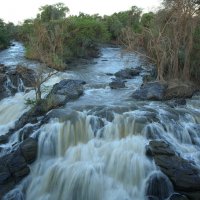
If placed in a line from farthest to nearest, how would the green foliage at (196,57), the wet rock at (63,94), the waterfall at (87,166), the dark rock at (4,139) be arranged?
1. the green foliage at (196,57)
2. the wet rock at (63,94)
3. the dark rock at (4,139)
4. the waterfall at (87,166)

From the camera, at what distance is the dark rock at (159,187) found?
11.3 m

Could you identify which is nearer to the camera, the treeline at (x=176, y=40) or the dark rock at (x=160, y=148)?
the dark rock at (x=160, y=148)

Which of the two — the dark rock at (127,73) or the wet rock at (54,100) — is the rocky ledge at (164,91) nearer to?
the wet rock at (54,100)

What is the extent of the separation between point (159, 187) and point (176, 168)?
31.0 inches

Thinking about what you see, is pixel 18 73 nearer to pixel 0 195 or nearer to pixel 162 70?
pixel 162 70

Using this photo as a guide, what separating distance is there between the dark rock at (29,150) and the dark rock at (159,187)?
13.3 feet

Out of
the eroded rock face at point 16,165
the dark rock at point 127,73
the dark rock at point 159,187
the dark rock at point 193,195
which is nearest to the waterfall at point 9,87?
the eroded rock face at point 16,165

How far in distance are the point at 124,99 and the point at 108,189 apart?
7328mm

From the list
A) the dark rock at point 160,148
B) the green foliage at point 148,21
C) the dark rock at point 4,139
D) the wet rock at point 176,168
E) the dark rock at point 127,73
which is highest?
the green foliage at point 148,21

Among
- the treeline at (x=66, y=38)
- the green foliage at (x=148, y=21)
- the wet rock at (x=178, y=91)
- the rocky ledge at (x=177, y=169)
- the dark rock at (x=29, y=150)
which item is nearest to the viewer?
the rocky ledge at (x=177, y=169)

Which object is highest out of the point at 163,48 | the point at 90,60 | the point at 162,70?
the point at 163,48

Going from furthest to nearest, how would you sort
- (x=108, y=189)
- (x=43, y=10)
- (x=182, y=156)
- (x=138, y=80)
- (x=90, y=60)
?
(x=43, y=10) < (x=90, y=60) < (x=138, y=80) < (x=182, y=156) < (x=108, y=189)

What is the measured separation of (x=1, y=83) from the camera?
20547 millimetres

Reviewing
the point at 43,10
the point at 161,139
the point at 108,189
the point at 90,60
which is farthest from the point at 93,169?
the point at 43,10
